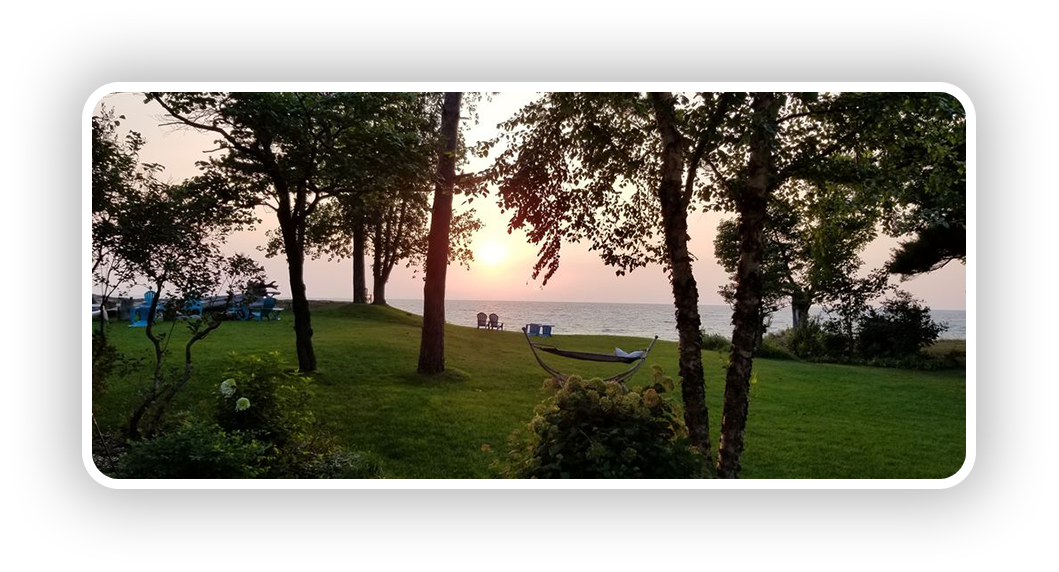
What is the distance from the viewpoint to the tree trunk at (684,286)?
8.72ft

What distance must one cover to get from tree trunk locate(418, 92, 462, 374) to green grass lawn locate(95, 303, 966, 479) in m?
0.19

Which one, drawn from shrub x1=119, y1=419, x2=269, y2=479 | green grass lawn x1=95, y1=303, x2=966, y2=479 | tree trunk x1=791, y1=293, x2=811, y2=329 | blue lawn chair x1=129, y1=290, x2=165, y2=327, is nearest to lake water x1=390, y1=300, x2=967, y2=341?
green grass lawn x1=95, y1=303, x2=966, y2=479

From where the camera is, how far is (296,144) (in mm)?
2979

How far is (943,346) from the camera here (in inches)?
101

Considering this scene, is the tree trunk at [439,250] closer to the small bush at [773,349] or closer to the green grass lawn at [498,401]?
the green grass lawn at [498,401]

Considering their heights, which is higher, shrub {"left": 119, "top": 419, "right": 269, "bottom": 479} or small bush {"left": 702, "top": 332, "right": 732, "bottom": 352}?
small bush {"left": 702, "top": 332, "right": 732, "bottom": 352}

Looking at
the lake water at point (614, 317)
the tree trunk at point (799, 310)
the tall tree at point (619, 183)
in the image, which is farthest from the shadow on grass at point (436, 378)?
the tree trunk at point (799, 310)

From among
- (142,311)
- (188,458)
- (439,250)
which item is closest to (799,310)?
(439,250)

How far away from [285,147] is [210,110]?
1.53 feet

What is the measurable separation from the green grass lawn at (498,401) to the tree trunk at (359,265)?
0.18 m

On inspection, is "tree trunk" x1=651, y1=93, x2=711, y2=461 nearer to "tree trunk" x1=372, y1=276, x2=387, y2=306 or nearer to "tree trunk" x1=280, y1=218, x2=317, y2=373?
"tree trunk" x1=372, y1=276, x2=387, y2=306

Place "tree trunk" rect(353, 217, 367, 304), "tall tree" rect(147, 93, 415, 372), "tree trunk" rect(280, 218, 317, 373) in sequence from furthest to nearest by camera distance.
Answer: "tree trunk" rect(353, 217, 367, 304)
"tree trunk" rect(280, 218, 317, 373)
"tall tree" rect(147, 93, 415, 372)

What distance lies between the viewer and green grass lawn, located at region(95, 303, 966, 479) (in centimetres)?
272

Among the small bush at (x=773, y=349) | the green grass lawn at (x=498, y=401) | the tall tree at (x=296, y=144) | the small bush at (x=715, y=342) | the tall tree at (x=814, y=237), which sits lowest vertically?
the green grass lawn at (x=498, y=401)
